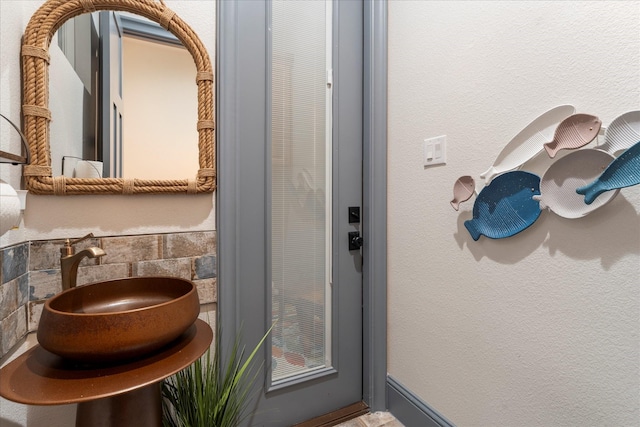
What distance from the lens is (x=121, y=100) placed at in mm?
1084

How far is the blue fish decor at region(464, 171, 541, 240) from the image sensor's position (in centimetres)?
93

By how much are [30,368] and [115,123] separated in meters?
0.77

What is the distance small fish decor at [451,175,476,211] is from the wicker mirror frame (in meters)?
0.90

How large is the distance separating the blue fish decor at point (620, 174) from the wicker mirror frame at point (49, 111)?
116 centimetres

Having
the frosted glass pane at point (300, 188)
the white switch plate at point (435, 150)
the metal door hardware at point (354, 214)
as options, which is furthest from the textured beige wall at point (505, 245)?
the frosted glass pane at point (300, 188)

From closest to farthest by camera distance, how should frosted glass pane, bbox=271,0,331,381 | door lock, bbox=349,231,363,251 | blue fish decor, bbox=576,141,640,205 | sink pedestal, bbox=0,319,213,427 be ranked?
sink pedestal, bbox=0,319,213,427, blue fish decor, bbox=576,141,640,205, frosted glass pane, bbox=271,0,331,381, door lock, bbox=349,231,363,251

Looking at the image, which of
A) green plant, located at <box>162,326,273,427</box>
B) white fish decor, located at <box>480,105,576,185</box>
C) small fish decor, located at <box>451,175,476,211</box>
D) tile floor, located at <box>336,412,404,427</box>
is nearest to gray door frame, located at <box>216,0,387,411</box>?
tile floor, located at <box>336,412,404,427</box>

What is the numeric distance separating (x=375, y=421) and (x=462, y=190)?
3.57ft

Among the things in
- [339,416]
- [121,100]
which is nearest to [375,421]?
[339,416]

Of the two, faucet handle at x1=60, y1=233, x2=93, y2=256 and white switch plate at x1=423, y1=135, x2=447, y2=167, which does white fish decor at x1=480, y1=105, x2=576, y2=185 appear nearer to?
white switch plate at x1=423, y1=135, x2=447, y2=167

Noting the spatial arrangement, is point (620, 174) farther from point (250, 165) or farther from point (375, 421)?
point (375, 421)

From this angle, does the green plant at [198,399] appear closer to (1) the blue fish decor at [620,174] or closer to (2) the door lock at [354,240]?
(2) the door lock at [354,240]

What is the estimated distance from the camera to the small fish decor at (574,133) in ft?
2.58

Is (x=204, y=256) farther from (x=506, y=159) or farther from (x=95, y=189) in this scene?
(x=506, y=159)
